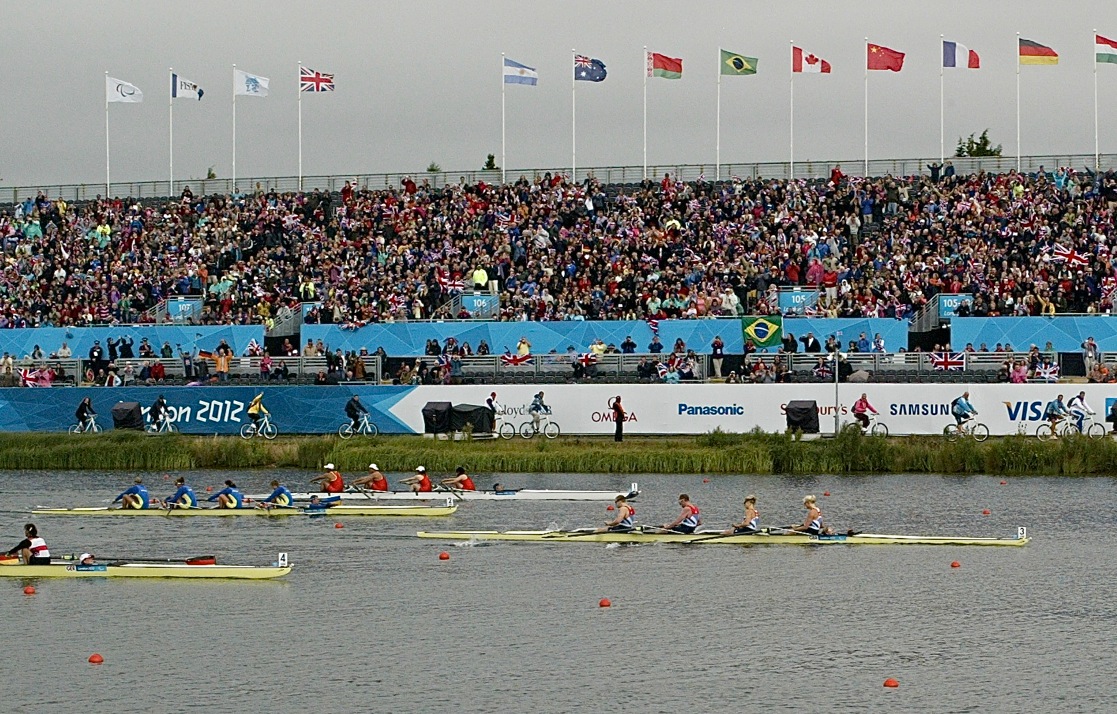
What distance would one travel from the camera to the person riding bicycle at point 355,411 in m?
54.7

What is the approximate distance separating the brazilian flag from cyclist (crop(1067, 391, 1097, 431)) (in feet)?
37.1

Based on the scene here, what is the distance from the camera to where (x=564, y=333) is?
6191 centimetres

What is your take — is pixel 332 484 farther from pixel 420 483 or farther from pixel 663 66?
pixel 663 66

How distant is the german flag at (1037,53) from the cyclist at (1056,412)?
23.6 m

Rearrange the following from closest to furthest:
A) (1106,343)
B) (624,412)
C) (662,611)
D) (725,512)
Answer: (662,611) < (725,512) < (624,412) < (1106,343)

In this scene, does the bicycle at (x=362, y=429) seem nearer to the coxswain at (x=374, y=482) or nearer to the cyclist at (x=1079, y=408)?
the coxswain at (x=374, y=482)

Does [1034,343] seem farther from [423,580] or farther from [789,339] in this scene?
[423,580]

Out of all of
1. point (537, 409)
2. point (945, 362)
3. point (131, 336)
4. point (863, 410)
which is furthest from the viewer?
point (131, 336)

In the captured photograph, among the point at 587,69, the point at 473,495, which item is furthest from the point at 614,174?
the point at 473,495

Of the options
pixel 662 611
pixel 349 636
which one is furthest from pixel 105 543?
pixel 662 611

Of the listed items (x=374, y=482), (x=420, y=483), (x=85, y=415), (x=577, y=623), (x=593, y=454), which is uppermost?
(x=85, y=415)

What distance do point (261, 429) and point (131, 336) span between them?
45.1 ft

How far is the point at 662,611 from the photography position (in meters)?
30.5

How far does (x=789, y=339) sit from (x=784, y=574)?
23.5 m
